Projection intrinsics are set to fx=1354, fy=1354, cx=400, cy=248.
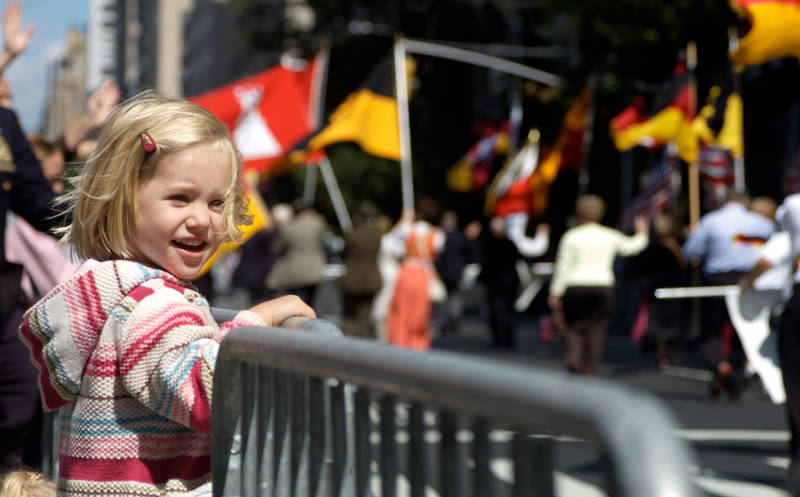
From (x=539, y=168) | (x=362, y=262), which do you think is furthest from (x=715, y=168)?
(x=539, y=168)

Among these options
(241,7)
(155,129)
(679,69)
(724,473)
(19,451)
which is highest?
(241,7)

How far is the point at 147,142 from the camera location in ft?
8.28

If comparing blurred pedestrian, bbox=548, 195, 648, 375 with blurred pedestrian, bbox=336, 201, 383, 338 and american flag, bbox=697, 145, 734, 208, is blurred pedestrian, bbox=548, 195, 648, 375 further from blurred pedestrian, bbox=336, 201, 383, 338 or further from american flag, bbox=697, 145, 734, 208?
blurred pedestrian, bbox=336, 201, 383, 338

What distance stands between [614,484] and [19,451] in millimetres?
3821

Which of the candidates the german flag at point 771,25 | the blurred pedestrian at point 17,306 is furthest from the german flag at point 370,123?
the blurred pedestrian at point 17,306

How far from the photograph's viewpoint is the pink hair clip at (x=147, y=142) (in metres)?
2.52

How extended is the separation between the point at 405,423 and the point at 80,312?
36.2 inches

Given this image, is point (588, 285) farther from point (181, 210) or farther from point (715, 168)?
point (181, 210)

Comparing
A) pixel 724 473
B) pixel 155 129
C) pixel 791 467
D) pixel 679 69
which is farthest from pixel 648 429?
pixel 679 69

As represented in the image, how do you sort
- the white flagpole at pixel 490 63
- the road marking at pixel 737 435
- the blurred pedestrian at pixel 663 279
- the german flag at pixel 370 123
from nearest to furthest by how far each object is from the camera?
the road marking at pixel 737 435 < the blurred pedestrian at pixel 663 279 < the german flag at pixel 370 123 < the white flagpole at pixel 490 63

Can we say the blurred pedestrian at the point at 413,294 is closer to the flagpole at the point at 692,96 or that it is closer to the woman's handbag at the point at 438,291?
the woman's handbag at the point at 438,291

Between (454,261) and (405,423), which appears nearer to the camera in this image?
(405,423)

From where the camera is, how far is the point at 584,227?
41.4 feet

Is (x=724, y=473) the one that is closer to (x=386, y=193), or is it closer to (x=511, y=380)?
(x=511, y=380)
